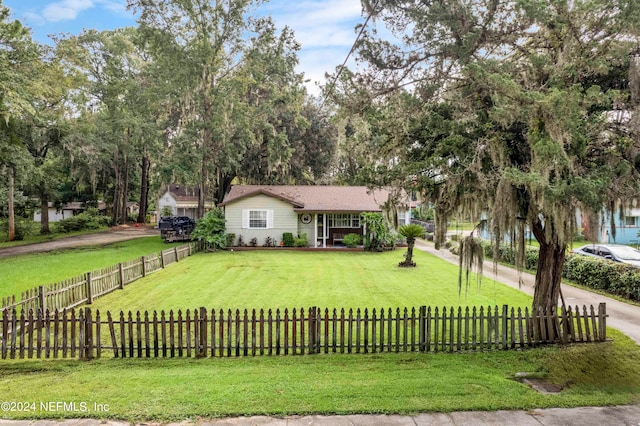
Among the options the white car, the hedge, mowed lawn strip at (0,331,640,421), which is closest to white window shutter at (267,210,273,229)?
the hedge

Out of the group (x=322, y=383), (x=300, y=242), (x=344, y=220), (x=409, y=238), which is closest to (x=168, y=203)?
(x=300, y=242)

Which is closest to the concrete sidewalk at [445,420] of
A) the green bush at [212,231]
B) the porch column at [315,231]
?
the green bush at [212,231]

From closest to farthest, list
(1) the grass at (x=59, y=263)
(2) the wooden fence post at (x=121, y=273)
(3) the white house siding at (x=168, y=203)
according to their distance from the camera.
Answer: (2) the wooden fence post at (x=121, y=273)
(1) the grass at (x=59, y=263)
(3) the white house siding at (x=168, y=203)

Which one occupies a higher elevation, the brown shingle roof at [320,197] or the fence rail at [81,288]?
the brown shingle roof at [320,197]

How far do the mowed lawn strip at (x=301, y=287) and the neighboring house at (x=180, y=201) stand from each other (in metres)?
27.9

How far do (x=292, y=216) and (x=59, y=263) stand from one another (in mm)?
12718

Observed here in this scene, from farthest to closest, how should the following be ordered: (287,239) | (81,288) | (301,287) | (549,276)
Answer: (287,239) → (301,287) → (81,288) → (549,276)

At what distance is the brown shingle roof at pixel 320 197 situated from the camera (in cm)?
2525

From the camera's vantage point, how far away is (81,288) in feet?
37.1

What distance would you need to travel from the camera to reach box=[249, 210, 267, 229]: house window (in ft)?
83.9

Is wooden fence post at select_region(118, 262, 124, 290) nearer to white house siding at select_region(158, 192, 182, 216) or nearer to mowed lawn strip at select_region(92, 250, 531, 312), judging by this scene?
mowed lawn strip at select_region(92, 250, 531, 312)

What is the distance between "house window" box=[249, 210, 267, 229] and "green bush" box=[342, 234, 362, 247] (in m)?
5.18

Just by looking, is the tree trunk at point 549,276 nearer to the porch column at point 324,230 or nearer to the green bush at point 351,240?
the green bush at point 351,240

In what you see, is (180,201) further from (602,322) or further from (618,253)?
(602,322)
